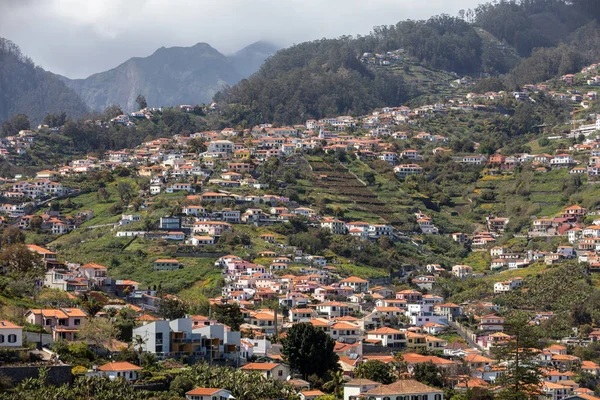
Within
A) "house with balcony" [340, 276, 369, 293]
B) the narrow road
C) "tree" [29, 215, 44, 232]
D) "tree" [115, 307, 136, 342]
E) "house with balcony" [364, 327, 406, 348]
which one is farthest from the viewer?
"tree" [29, 215, 44, 232]

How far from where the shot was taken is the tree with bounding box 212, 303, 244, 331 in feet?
196

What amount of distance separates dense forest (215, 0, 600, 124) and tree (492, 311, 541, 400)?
96013 millimetres

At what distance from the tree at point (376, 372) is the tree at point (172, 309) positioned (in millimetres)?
11763

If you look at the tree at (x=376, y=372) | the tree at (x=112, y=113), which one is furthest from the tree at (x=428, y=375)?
the tree at (x=112, y=113)

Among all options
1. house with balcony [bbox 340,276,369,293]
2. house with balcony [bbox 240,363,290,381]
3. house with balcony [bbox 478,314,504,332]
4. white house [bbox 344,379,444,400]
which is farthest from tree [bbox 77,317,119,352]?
house with balcony [bbox 340,276,369,293]

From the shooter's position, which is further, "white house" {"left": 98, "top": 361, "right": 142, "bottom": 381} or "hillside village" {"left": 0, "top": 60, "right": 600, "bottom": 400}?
"hillside village" {"left": 0, "top": 60, "right": 600, "bottom": 400}

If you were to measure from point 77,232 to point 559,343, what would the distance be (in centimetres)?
4122

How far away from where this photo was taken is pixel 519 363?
51969 millimetres

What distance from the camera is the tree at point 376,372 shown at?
52.5 meters

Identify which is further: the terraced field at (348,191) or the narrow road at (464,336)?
the terraced field at (348,191)

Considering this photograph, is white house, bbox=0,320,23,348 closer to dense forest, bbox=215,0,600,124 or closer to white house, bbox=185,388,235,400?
white house, bbox=185,388,235,400

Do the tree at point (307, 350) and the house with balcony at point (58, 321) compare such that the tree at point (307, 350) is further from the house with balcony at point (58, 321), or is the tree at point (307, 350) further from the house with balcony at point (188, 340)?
the house with balcony at point (58, 321)

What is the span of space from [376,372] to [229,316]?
10.7 metres

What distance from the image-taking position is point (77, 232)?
92.3 meters
